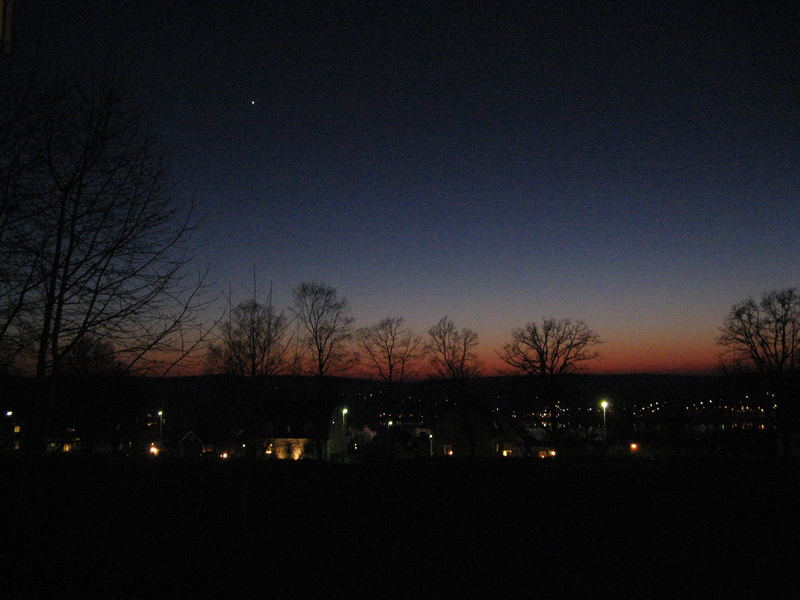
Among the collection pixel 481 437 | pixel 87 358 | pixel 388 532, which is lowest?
pixel 481 437

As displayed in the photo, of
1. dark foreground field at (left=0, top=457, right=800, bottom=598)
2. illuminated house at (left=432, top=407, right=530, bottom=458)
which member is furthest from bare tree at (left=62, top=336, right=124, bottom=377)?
illuminated house at (left=432, top=407, right=530, bottom=458)

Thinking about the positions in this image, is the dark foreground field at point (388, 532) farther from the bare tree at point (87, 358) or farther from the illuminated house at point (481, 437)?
the illuminated house at point (481, 437)

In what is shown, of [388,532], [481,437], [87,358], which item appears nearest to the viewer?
[87,358]

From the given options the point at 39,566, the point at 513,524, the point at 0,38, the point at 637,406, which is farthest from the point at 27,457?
the point at 637,406

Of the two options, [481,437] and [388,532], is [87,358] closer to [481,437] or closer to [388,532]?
[388,532]

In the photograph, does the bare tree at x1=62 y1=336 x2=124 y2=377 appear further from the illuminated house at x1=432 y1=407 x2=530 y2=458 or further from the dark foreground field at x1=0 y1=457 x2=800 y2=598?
the illuminated house at x1=432 y1=407 x2=530 y2=458

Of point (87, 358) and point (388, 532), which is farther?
point (388, 532)

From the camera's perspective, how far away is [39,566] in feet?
16.5

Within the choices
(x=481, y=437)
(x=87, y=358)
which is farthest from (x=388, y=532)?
(x=481, y=437)

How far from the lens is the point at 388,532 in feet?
30.7

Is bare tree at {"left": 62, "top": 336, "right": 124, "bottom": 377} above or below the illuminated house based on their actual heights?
above

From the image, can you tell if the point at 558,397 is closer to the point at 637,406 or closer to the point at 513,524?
the point at 513,524

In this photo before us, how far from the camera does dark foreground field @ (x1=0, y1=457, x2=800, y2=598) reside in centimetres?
576

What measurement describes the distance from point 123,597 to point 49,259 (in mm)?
3251
